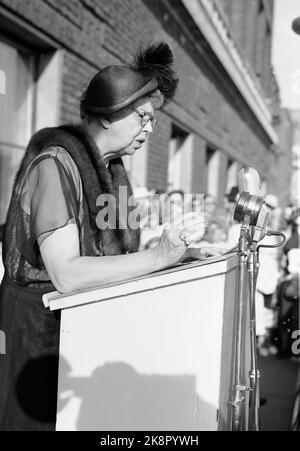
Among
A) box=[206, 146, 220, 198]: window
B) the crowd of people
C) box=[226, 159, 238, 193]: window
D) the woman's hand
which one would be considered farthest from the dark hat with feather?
box=[226, 159, 238, 193]: window

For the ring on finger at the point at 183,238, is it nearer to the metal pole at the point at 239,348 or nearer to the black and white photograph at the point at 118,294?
the black and white photograph at the point at 118,294

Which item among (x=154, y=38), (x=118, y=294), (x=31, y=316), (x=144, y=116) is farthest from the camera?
(x=154, y=38)

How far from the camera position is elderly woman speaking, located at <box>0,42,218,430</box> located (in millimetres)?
1686

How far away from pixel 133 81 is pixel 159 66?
16 centimetres

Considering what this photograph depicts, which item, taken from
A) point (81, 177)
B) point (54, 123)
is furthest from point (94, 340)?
point (54, 123)

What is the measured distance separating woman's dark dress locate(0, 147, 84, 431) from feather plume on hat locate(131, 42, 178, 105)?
41 cm

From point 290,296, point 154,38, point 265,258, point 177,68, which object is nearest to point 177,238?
point 177,68

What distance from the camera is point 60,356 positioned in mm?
1650

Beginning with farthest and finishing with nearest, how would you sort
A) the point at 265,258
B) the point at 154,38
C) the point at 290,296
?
1. the point at 154,38
2. the point at 290,296
3. the point at 265,258

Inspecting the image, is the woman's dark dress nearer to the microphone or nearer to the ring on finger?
the ring on finger

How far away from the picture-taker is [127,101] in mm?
1854

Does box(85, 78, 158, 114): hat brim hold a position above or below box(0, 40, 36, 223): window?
below

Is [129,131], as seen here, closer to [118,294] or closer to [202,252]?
[202,252]

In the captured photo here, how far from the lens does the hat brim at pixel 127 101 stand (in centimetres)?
186
